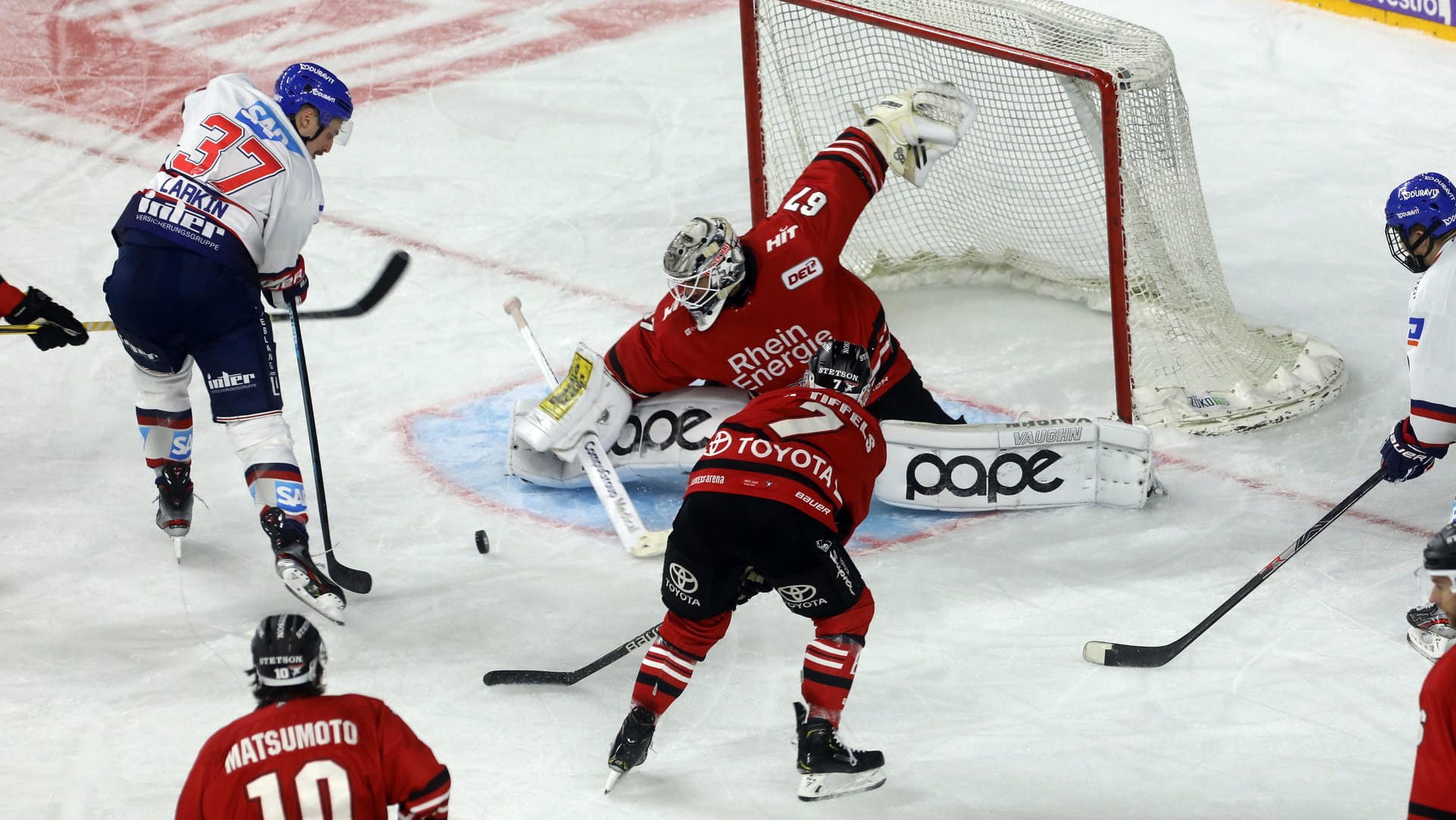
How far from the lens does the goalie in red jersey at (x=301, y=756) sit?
2174 mm

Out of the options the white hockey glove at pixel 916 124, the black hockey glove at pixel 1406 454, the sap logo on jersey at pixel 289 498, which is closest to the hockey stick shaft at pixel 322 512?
the sap logo on jersey at pixel 289 498

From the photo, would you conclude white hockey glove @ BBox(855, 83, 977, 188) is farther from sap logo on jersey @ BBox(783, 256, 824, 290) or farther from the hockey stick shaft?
the hockey stick shaft

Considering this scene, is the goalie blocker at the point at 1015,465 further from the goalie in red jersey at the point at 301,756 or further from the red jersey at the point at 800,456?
the goalie in red jersey at the point at 301,756

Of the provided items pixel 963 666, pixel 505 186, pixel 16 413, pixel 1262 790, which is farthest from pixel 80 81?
pixel 1262 790

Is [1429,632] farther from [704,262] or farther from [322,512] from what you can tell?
[322,512]

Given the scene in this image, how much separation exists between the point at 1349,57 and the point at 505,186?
3.88 metres

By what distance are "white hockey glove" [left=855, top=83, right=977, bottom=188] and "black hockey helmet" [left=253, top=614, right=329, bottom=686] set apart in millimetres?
2622

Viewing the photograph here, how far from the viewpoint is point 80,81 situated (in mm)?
7723

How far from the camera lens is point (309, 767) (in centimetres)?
219

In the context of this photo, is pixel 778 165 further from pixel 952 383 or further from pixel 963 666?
pixel 963 666

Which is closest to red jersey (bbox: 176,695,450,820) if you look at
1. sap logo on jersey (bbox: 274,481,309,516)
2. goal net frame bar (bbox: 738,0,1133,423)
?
sap logo on jersey (bbox: 274,481,309,516)

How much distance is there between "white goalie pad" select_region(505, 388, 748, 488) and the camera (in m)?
4.55

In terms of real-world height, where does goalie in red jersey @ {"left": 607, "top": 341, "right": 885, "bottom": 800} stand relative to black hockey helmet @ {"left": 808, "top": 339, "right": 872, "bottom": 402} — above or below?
below

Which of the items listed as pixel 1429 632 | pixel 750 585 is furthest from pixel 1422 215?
pixel 750 585
